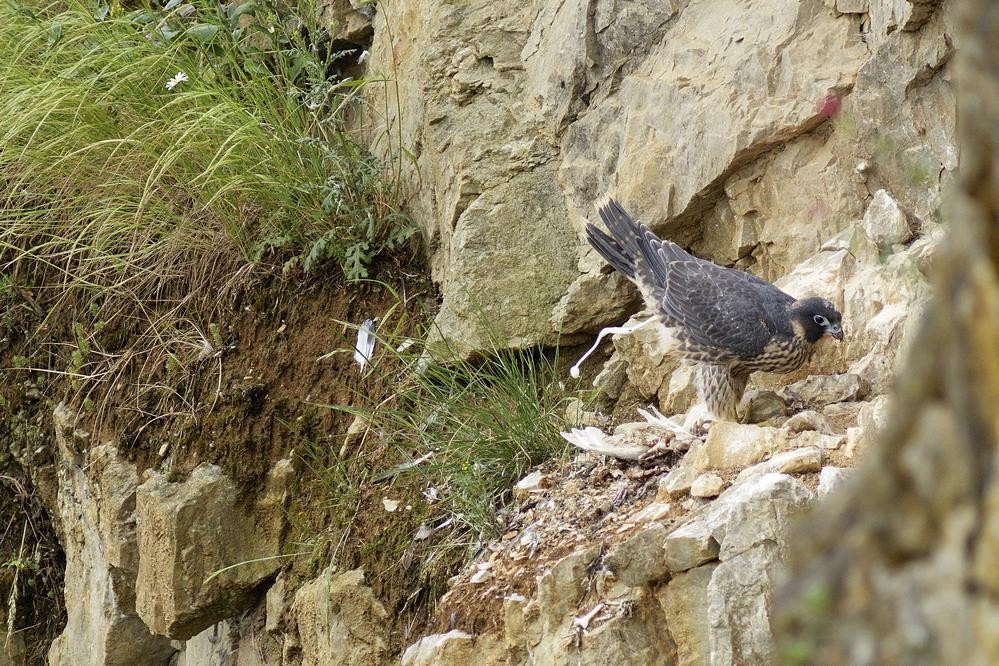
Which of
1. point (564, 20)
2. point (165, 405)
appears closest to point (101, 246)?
point (165, 405)

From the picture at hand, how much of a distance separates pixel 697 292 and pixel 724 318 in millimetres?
160

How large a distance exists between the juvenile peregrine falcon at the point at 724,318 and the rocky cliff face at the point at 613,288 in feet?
0.59

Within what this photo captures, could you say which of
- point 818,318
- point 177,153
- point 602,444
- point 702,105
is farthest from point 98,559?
point 818,318

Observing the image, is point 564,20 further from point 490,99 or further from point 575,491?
point 575,491

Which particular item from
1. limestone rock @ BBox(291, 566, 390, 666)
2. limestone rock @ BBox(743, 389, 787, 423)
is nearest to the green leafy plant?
limestone rock @ BBox(291, 566, 390, 666)

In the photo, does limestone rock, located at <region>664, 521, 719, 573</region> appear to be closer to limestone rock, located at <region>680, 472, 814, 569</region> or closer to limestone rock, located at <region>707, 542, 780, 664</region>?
limestone rock, located at <region>680, 472, 814, 569</region>

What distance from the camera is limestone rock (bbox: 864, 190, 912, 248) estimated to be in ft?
12.7

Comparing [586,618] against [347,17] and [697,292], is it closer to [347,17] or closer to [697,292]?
[697,292]

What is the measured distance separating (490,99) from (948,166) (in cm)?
220

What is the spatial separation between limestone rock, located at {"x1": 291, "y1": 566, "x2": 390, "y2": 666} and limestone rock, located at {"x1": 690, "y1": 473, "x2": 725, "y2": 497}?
143cm

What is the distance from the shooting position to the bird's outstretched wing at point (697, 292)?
3828 millimetres

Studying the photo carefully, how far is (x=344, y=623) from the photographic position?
414cm

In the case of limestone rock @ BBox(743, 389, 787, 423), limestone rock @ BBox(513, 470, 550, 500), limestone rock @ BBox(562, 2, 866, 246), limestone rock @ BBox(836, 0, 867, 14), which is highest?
→ limestone rock @ BBox(836, 0, 867, 14)

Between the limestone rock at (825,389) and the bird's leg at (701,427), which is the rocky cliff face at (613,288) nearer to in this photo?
the limestone rock at (825,389)
